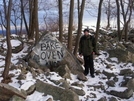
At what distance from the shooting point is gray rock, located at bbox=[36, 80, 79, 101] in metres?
4.45

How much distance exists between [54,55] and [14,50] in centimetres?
331

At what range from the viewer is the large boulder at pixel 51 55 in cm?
705

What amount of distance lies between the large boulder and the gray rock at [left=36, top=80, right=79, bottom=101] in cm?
224

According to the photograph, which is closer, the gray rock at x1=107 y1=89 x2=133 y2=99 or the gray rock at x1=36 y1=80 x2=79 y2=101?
the gray rock at x1=36 y1=80 x2=79 y2=101

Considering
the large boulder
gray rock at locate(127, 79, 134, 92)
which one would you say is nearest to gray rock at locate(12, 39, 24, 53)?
the large boulder

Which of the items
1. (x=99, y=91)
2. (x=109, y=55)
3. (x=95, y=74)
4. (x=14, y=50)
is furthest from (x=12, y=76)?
(x=109, y=55)

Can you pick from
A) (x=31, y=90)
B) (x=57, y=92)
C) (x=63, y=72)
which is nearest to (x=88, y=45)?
(x=63, y=72)

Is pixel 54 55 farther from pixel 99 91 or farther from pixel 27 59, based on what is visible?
pixel 99 91

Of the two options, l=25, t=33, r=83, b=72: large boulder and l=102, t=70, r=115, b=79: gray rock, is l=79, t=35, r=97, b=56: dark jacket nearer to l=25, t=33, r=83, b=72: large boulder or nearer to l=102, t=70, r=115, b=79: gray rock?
l=25, t=33, r=83, b=72: large boulder

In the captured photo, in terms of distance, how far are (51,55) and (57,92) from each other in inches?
108

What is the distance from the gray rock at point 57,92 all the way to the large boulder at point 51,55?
2241mm

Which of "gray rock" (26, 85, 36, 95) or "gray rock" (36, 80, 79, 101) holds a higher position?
"gray rock" (26, 85, 36, 95)

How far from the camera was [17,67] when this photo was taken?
590 centimetres

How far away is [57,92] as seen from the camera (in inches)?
182
